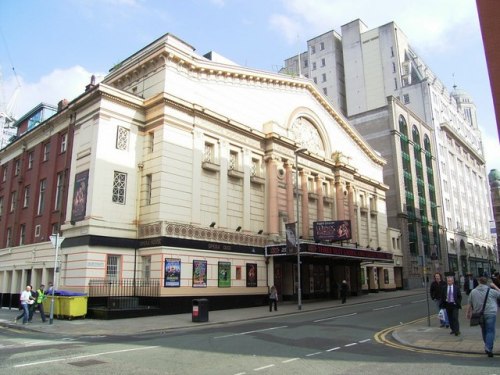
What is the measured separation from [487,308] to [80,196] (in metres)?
22.4

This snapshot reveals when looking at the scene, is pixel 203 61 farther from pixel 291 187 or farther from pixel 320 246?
pixel 320 246

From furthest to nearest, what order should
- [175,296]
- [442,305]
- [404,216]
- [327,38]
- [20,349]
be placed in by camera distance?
[327,38], [404,216], [175,296], [442,305], [20,349]

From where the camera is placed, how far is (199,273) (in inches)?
1053

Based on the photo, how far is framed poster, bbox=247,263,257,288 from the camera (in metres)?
30.3

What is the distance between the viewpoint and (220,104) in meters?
31.5

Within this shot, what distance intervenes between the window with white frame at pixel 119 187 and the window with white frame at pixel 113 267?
11.2ft

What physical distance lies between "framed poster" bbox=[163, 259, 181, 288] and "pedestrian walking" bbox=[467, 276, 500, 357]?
1769 cm

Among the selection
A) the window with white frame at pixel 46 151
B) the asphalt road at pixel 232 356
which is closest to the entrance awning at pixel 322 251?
the asphalt road at pixel 232 356

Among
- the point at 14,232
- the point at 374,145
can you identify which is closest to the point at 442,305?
the point at 14,232

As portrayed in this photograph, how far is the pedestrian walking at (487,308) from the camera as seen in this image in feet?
32.9

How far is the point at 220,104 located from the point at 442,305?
847 inches

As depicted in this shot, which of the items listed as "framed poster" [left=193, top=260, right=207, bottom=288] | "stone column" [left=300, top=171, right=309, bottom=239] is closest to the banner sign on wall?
"stone column" [left=300, top=171, right=309, bottom=239]

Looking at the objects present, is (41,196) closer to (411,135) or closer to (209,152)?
(209,152)

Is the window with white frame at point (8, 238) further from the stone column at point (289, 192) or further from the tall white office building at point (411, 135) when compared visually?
the tall white office building at point (411, 135)
